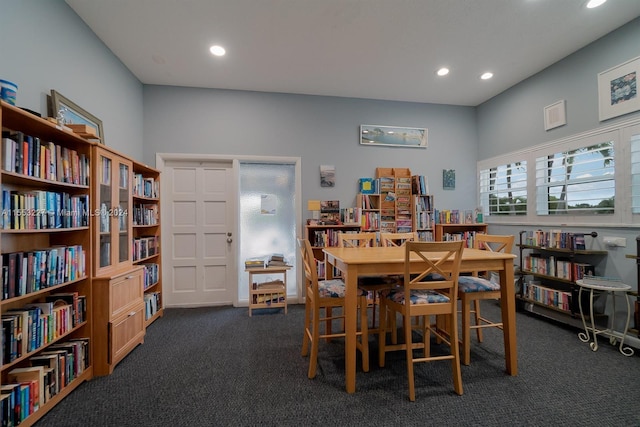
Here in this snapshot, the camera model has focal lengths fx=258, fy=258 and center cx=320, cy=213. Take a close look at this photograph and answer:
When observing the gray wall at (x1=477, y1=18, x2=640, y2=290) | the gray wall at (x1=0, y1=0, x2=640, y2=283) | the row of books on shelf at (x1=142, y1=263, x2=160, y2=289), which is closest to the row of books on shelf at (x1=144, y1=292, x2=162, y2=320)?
the row of books on shelf at (x1=142, y1=263, x2=160, y2=289)

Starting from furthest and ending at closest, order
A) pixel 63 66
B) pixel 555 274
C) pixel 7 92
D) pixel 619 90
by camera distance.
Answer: pixel 555 274 < pixel 619 90 < pixel 63 66 < pixel 7 92

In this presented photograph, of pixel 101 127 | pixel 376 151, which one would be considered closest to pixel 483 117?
pixel 376 151

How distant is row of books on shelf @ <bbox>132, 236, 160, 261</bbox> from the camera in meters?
2.81

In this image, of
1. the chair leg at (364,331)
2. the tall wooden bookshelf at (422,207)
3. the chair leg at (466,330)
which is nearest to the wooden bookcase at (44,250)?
the chair leg at (364,331)

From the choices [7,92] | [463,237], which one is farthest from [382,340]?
[7,92]

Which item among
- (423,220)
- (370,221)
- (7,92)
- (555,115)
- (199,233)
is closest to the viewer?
(7,92)

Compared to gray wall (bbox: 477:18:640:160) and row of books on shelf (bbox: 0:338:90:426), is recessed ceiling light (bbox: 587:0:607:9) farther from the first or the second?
row of books on shelf (bbox: 0:338:90:426)

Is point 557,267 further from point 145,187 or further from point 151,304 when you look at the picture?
point 145,187

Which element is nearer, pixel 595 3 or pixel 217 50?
pixel 595 3

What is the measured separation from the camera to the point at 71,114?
2.26 m

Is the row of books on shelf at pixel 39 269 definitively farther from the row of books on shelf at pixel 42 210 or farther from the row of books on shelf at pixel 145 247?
the row of books on shelf at pixel 145 247

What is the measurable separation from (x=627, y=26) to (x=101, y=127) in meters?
5.37

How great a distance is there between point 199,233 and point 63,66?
2.17 m

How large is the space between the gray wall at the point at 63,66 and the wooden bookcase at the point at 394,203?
344 centimetres
